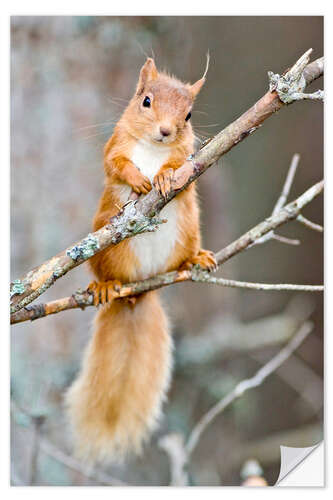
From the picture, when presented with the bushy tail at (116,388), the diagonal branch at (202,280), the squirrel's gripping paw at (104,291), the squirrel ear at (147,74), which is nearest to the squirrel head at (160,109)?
the squirrel ear at (147,74)

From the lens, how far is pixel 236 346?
3410 mm

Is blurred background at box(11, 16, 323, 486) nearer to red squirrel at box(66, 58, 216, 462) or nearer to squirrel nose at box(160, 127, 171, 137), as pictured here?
red squirrel at box(66, 58, 216, 462)

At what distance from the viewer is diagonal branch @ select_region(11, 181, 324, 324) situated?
1910mm

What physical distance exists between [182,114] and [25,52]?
91cm

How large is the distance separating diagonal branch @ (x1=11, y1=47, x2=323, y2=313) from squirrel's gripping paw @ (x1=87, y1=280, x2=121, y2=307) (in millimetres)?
306

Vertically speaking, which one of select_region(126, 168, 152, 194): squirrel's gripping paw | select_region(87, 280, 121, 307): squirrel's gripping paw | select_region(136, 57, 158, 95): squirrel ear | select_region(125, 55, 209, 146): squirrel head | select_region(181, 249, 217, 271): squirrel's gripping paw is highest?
select_region(136, 57, 158, 95): squirrel ear

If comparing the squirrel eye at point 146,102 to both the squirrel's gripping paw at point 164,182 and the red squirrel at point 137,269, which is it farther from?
the squirrel's gripping paw at point 164,182

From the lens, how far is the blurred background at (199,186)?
2.49 meters

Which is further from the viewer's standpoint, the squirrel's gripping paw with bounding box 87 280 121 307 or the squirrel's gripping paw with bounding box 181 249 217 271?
the squirrel's gripping paw with bounding box 181 249 217 271

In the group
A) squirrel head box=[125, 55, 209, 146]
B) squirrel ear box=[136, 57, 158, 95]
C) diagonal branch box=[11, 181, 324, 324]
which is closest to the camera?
diagonal branch box=[11, 181, 324, 324]

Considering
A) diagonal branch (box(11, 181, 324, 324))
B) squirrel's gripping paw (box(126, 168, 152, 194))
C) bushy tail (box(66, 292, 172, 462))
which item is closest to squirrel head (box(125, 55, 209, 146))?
squirrel's gripping paw (box(126, 168, 152, 194))

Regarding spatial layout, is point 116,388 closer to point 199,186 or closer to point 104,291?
point 104,291

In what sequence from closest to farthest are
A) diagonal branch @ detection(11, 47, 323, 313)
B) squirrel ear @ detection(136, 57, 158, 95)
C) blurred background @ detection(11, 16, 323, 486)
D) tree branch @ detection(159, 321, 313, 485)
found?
1. diagonal branch @ detection(11, 47, 323, 313)
2. squirrel ear @ detection(136, 57, 158, 95)
3. tree branch @ detection(159, 321, 313, 485)
4. blurred background @ detection(11, 16, 323, 486)
